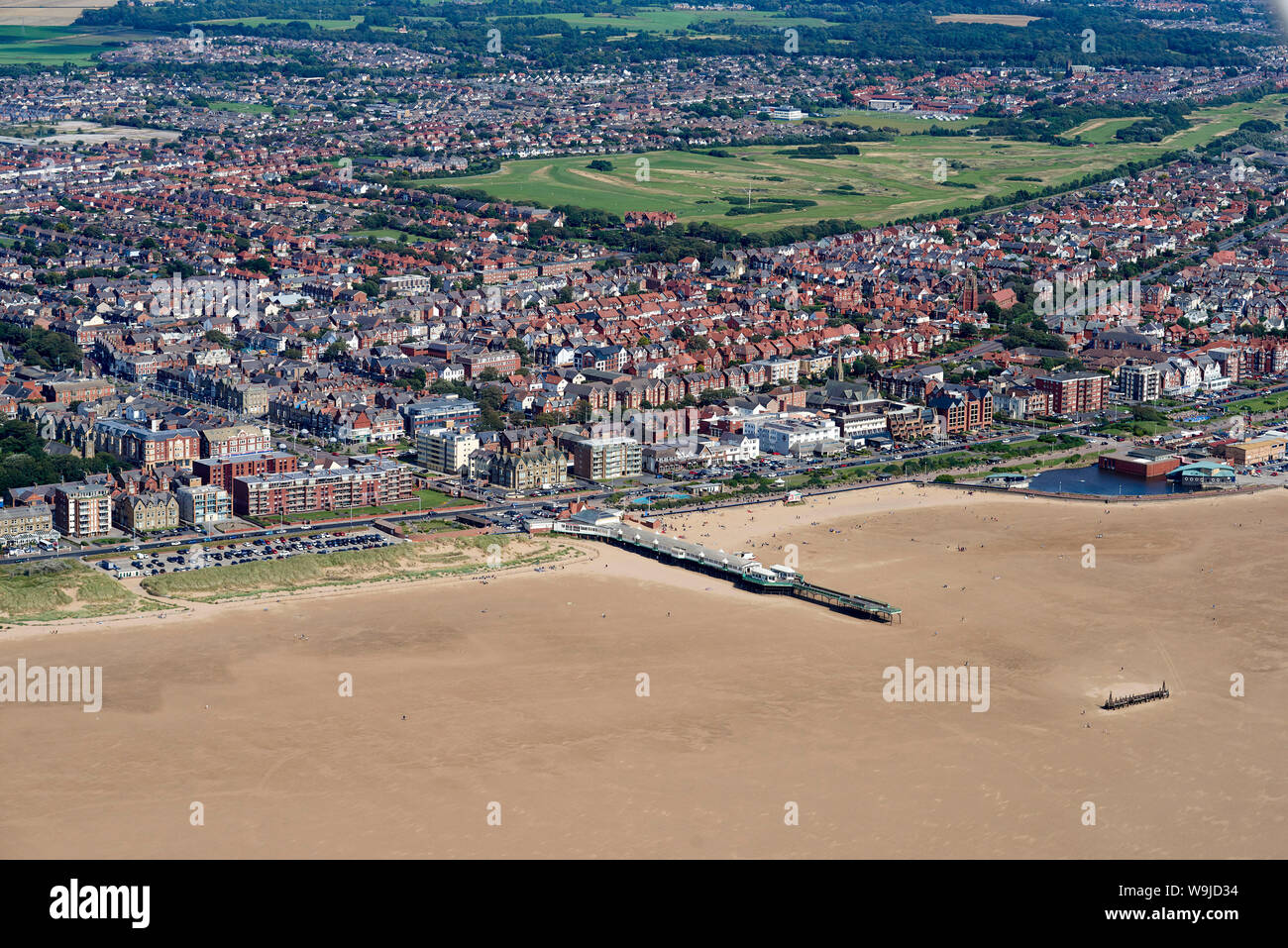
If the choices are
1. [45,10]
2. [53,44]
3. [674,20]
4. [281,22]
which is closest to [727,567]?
[53,44]

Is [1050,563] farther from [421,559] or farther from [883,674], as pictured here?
[421,559]

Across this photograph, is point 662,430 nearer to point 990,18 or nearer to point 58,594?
point 58,594

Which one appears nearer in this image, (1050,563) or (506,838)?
(506,838)

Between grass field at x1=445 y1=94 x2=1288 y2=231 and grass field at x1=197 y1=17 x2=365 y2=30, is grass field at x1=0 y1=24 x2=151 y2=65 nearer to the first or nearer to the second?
grass field at x1=197 y1=17 x2=365 y2=30

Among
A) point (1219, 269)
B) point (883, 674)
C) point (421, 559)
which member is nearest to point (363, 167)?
point (1219, 269)

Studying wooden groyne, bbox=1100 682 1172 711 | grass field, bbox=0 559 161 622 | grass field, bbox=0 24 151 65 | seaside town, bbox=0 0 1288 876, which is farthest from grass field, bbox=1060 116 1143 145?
grass field, bbox=0 559 161 622

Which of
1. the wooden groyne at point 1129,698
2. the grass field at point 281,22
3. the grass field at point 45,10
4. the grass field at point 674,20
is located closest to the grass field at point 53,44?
the grass field at point 45,10

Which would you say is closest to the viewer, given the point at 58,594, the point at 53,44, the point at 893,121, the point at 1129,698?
the point at 1129,698
